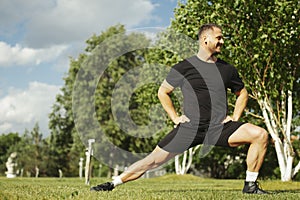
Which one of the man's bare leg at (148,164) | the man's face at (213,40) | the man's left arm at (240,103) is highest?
the man's face at (213,40)

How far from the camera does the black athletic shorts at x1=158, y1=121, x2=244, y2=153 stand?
6.67m

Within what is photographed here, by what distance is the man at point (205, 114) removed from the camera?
666 centimetres

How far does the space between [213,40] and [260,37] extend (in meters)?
11.5

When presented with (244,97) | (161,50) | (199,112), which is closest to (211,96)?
(199,112)

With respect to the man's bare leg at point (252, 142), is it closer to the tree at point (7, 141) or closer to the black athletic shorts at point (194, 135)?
the black athletic shorts at point (194, 135)

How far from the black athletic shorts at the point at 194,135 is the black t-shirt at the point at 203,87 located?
0.10m

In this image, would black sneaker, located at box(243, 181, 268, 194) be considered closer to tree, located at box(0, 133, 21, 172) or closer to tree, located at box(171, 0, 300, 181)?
tree, located at box(171, 0, 300, 181)

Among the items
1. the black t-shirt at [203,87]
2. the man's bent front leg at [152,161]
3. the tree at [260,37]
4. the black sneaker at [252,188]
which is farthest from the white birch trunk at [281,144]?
the man's bent front leg at [152,161]

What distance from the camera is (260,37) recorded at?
58.4 ft

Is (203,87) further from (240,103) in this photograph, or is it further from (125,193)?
(125,193)

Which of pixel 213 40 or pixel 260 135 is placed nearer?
pixel 260 135

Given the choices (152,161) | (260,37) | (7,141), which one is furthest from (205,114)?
(7,141)

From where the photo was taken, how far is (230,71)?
6.93 m

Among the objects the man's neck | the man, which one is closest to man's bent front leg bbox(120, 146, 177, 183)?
the man
